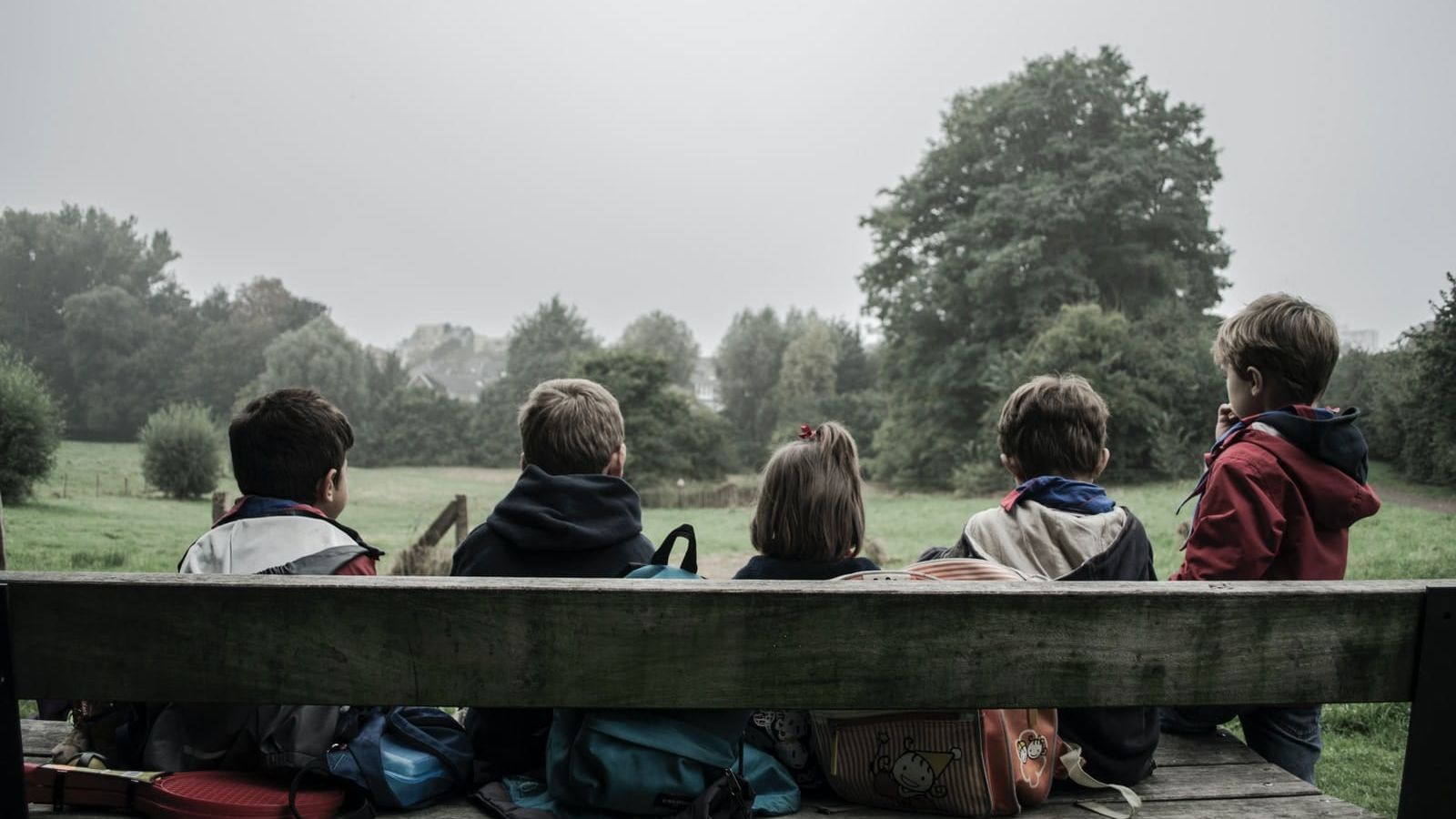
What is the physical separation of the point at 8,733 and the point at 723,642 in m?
1.10

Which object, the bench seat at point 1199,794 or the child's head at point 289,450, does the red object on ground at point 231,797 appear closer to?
the bench seat at point 1199,794

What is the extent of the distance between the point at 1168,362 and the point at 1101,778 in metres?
11.9

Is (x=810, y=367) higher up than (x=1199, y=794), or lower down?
higher up

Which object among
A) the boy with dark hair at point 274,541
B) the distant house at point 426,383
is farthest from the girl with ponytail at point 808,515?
the distant house at point 426,383

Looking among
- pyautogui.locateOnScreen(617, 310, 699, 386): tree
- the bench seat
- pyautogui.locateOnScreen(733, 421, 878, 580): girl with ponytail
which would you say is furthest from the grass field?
pyautogui.locateOnScreen(617, 310, 699, 386): tree

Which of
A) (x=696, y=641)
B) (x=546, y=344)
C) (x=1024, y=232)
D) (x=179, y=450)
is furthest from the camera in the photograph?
(x=546, y=344)

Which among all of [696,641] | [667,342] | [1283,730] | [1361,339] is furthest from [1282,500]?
[667,342]

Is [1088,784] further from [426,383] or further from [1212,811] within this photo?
[426,383]

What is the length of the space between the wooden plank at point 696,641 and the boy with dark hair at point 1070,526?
512 mm

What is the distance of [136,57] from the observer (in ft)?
25.7

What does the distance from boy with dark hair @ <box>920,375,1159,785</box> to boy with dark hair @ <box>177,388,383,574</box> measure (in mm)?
1428

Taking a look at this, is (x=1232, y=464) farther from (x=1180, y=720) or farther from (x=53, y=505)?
(x=53, y=505)

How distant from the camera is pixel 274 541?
2053 mm

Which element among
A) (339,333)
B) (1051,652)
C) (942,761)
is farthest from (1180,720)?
(339,333)
